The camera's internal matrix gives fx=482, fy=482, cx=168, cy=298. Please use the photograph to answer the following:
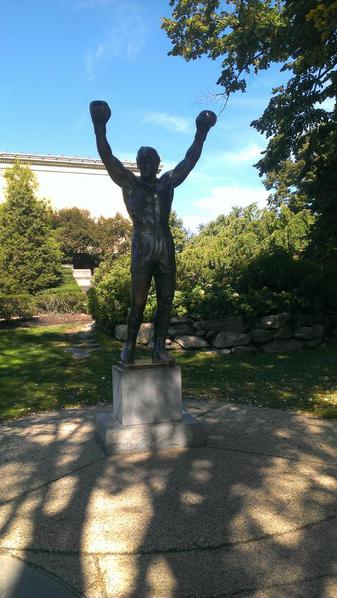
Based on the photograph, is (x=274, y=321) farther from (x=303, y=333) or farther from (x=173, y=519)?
(x=173, y=519)

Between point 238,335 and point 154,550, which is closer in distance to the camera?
point 154,550

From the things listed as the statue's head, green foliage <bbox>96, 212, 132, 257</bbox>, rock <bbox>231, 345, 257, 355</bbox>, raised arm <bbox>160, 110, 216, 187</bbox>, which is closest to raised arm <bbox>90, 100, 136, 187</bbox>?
the statue's head

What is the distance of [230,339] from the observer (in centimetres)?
1043

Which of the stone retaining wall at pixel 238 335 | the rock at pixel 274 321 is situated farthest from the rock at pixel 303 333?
the rock at pixel 274 321

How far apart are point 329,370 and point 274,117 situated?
17.7 feet

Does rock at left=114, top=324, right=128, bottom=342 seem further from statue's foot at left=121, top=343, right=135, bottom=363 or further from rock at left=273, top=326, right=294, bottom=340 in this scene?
statue's foot at left=121, top=343, right=135, bottom=363

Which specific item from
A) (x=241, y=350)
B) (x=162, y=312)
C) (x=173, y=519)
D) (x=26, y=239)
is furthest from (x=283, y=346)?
(x=26, y=239)

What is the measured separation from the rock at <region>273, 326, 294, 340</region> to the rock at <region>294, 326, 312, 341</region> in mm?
131

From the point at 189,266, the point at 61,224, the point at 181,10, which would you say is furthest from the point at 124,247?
the point at 181,10

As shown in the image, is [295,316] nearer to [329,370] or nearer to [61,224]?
[329,370]

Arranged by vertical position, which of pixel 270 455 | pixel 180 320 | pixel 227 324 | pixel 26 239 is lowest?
pixel 270 455

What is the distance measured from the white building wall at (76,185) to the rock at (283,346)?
3798 cm

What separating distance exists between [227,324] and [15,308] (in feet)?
21.3

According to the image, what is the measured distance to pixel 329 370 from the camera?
8281mm
